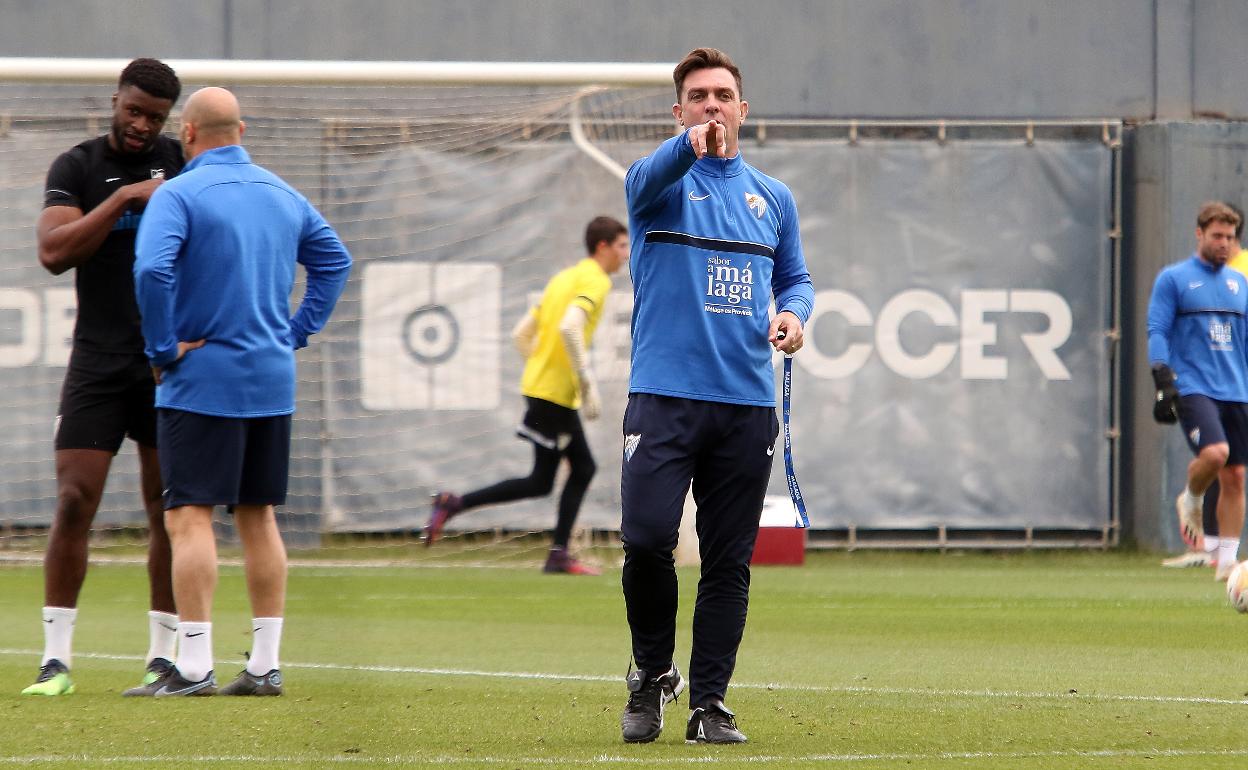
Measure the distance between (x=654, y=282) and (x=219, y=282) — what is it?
5.32 feet

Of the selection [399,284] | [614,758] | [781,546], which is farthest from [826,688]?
[399,284]

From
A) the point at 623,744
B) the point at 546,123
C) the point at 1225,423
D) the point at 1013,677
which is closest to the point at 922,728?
the point at 623,744

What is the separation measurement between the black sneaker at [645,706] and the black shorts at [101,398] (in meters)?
2.15

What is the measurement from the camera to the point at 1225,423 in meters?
11.5

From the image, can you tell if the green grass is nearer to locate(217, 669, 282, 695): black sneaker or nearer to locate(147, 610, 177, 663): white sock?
locate(217, 669, 282, 695): black sneaker

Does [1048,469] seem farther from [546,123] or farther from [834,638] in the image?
[834,638]

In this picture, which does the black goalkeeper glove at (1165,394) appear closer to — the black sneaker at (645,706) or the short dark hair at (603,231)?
the short dark hair at (603,231)

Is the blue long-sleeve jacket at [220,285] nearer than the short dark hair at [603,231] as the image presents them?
Yes

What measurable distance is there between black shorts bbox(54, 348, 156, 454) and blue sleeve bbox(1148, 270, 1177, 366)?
23.1ft

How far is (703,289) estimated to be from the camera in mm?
5129

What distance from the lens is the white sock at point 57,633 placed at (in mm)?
6234

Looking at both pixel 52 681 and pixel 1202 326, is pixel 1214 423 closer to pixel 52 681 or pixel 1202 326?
pixel 1202 326

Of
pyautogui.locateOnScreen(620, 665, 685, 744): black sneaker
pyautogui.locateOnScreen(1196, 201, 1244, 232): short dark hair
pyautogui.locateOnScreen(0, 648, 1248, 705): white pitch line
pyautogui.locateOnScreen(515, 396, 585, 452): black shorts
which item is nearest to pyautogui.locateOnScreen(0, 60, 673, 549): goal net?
pyautogui.locateOnScreen(515, 396, 585, 452): black shorts

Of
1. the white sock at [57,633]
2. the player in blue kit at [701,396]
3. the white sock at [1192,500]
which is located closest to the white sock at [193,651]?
the white sock at [57,633]
